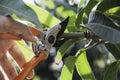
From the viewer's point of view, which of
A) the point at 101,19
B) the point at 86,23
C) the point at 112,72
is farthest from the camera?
the point at 112,72

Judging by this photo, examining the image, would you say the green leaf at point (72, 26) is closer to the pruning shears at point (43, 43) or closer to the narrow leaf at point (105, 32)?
the pruning shears at point (43, 43)

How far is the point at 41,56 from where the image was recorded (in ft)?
3.86

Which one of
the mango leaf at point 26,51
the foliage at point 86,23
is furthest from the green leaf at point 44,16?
the mango leaf at point 26,51

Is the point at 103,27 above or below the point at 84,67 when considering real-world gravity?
above

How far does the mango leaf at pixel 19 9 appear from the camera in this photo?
116 cm

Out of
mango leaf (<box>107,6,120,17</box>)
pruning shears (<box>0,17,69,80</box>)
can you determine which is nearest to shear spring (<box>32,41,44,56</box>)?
pruning shears (<box>0,17,69,80</box>)

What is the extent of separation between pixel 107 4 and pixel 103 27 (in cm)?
18

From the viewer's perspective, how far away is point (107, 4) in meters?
1.23

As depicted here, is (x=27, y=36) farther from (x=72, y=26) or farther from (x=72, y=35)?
(x=72, y=26)

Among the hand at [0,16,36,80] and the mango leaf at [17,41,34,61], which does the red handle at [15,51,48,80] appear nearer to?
the hand at [0,16,36,80]

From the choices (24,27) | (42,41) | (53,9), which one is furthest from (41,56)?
(53,9)

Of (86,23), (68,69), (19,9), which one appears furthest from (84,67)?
(19,9)

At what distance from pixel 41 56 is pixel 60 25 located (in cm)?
11

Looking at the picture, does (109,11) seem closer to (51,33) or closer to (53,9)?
(51,33)
